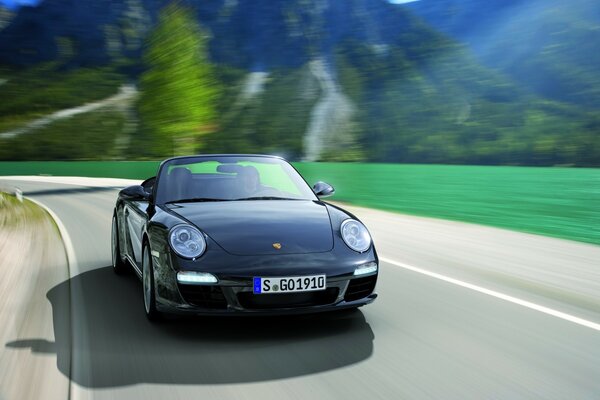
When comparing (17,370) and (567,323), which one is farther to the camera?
(567,323)

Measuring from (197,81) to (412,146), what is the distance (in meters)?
114

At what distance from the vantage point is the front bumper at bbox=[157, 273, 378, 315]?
164 inches

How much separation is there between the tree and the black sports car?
4494 cm

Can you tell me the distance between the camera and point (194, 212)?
5008mm

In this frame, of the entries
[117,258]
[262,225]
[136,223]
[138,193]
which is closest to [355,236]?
[262,225]

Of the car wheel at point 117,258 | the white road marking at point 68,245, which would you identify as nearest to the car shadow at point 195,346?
the car wheel at point 117,258

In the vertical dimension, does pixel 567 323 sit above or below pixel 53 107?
below

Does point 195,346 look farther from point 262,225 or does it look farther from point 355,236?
point 355,236

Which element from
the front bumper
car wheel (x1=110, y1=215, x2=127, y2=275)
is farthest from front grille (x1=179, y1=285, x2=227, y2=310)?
car wheel (x1=110, y1=215, x2=127, y2=275)

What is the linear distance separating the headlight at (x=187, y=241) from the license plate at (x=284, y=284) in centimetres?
49

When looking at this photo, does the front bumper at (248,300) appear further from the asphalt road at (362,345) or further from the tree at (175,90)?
the tree at (175,90)

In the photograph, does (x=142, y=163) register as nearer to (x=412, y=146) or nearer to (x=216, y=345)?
(x=216, y=345)

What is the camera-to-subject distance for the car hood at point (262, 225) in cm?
441

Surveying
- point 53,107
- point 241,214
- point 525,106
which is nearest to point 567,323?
point 241,214
